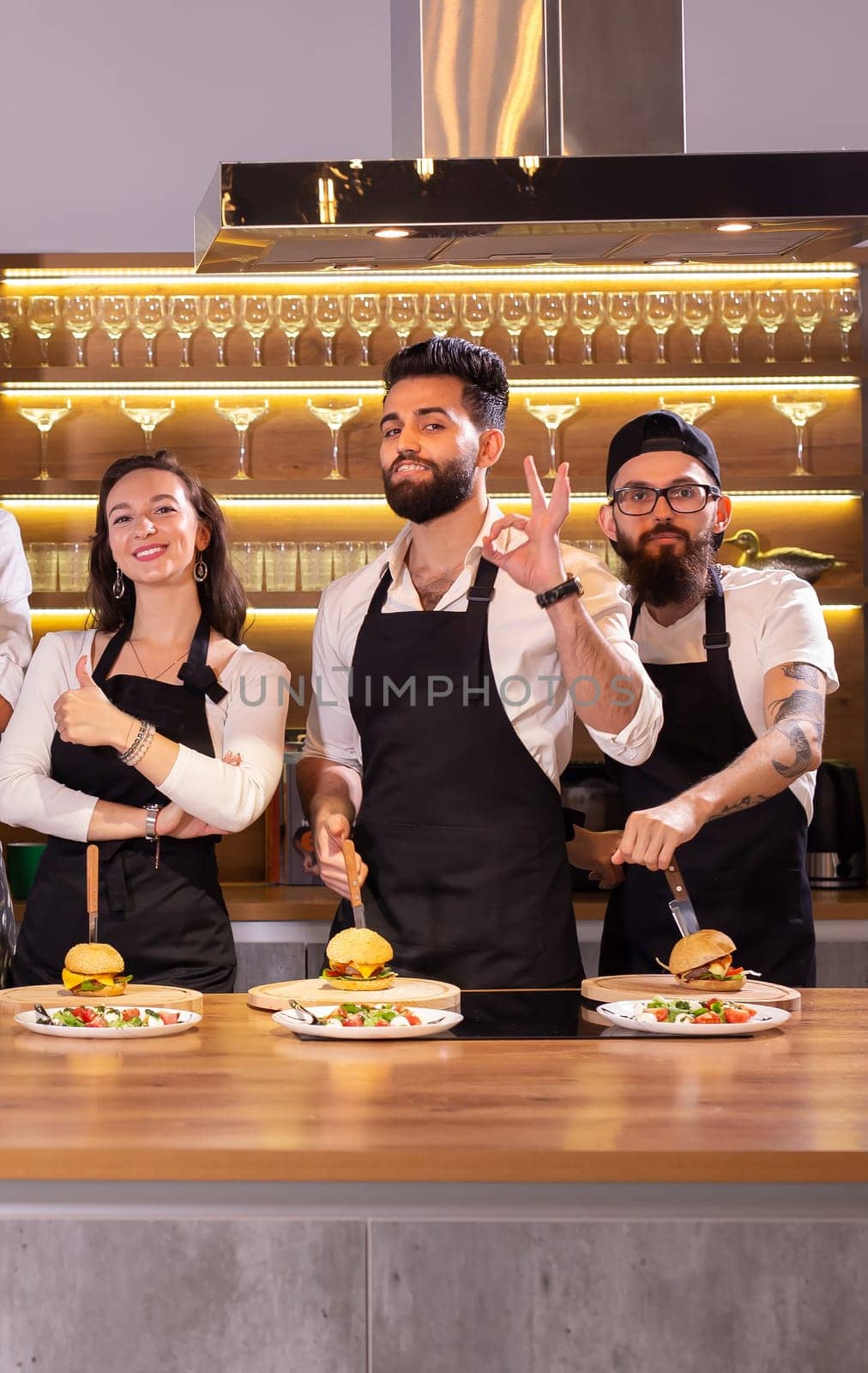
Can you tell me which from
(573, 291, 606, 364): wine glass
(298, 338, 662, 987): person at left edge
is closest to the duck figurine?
(573, 291, 606, 364): wine glass

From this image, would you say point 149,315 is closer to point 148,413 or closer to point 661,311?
point 148,413

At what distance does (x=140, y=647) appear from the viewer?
9.10ft

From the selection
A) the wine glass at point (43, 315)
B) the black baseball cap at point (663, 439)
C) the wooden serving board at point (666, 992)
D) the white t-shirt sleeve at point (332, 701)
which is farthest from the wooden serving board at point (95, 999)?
the wine glass at point (43, 315)

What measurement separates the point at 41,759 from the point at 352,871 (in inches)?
27.4

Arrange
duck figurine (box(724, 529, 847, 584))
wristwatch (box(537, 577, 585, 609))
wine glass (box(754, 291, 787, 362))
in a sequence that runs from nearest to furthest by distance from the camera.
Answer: wristwatch (box(537, 577, 585, 609))
duck figurine (box(724, 529, 847, 584))
wine glass (box(754, 291, 787, 362))

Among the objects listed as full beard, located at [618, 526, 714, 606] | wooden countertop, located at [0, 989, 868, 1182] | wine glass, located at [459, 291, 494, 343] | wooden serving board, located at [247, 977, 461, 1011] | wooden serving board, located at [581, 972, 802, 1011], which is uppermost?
wine glass, located at [459, 291, 494, 343]

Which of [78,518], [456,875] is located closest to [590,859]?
[456,875]

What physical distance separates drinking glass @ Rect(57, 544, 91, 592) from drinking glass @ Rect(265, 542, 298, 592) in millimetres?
472

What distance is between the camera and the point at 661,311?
12.9ft

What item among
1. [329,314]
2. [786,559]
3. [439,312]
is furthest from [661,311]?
[329,314]

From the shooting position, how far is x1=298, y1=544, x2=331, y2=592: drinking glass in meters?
3.86

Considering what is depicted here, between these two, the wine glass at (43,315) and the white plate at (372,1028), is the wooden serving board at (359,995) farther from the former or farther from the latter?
the wine glass at (43,315)

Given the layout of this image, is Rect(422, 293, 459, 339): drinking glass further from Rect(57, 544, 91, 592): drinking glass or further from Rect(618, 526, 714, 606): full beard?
Rect(618, 526, 714, 606): full beard

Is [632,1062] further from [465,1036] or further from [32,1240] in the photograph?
[32,1240]
